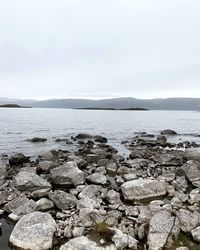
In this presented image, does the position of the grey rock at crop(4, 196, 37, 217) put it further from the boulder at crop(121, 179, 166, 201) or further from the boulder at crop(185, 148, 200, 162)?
the boulder at crop(185, 148, 200, 162)

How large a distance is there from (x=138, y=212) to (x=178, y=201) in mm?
2816

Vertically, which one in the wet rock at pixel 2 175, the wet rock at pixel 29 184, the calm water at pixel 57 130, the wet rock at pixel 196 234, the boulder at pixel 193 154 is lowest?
the calm water at pixel 57 130

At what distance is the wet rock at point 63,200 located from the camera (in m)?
13.5

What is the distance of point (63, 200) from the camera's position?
45.4 feet

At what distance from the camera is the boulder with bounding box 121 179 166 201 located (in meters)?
15.4

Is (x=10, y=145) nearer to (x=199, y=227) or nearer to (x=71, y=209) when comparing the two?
(x=71, y=209)

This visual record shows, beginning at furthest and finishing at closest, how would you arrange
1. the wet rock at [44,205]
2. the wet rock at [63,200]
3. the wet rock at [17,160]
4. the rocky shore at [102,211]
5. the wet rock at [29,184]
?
1. the wet rock at [17,160]
2. the wet rock at [29,184]
3. the wet rock at [63,200]
4. the wet rock at [44,205]
5. the rocky shore at [102,211]

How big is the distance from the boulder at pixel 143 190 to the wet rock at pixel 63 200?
3.16 metres

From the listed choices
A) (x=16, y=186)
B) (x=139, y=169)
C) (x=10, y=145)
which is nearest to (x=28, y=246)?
(x=16, y=186)

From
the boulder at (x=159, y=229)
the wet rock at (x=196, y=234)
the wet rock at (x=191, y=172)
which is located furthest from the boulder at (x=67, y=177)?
the wet rock at (x=196, y=234)

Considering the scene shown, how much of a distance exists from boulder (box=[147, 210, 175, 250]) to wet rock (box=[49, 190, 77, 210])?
436 centimetres

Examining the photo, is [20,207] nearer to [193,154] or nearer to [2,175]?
[2,175]

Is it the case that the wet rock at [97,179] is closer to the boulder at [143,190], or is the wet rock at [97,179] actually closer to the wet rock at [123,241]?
the boulder at [143,190]

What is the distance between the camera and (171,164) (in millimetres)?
25109
